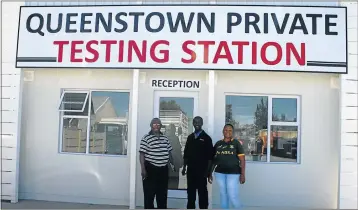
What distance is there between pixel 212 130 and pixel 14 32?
4504mm

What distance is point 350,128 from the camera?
7090 millimetres

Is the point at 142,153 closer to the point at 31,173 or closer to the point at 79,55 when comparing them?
the point at 79,55

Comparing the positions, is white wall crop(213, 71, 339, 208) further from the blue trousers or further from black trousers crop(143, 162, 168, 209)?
black trousers crop(143, 162, 168, 209)

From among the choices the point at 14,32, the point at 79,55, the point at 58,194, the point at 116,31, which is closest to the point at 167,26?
the point at 116,31

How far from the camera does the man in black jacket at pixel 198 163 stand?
6.66m

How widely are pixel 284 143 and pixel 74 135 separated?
14.1ft

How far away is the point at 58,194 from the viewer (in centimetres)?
790

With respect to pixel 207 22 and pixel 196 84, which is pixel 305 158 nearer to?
pixel 196 84

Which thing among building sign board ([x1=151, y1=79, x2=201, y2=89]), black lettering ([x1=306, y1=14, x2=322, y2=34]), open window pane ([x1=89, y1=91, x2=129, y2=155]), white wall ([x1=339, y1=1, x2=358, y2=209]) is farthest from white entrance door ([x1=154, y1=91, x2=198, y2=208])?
white wall ([x1=339, y1=1, x2=358, y2=209])

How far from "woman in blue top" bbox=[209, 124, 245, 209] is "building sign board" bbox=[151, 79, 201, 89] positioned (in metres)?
1.63

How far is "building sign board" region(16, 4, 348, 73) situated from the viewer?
23.3 ft

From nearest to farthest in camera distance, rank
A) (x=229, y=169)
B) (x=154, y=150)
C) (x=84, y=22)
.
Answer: (x=229, y=169) < (x=154, y=150) < (x=84, y=22)

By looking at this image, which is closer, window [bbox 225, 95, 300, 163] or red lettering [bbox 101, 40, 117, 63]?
red lettering [bbox 101, 40, 117, 63]

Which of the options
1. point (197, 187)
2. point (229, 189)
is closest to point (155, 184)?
point (197, 187)
